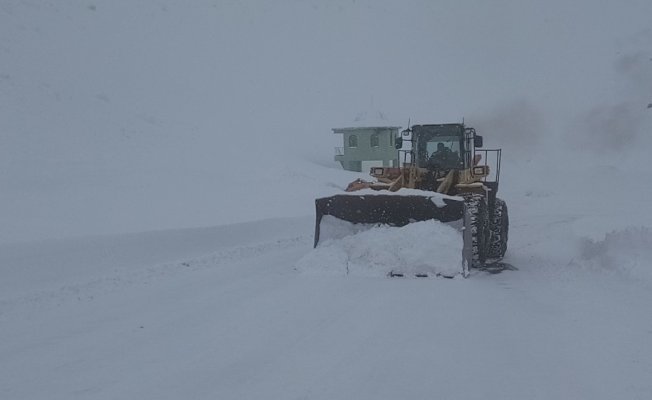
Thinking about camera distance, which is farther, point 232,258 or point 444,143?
point 444,143

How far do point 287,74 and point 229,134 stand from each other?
20676 mm

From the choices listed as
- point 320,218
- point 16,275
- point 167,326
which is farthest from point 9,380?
point 320,218

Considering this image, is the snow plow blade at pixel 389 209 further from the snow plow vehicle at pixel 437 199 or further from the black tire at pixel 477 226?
the black tire at pixel 477 226

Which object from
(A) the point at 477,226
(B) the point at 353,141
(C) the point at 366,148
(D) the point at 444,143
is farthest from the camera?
(B) the point at 353,141

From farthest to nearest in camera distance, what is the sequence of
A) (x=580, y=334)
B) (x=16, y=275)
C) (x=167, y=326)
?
(x=16, y=275)
(x=167, y=326)
(x=580, y=334)

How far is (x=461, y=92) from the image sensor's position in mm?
61750

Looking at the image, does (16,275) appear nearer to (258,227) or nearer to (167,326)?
(167,326)

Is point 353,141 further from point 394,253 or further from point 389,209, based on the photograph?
point 394,253

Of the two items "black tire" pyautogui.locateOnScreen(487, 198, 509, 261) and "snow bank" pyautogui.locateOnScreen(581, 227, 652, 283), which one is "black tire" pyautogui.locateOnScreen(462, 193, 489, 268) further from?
"snow bank" pyautogui.locateOnScreen(581, 227, 652, 283)

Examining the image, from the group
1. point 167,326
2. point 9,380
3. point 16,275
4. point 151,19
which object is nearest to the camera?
point 9,380

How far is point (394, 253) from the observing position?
9.34 meters

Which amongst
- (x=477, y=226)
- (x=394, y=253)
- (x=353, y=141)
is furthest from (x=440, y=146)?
(x=353, y=141)

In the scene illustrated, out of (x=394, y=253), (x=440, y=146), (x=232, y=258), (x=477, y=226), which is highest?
(x=440, y=146)

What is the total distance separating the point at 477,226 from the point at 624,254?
94.1 inches
